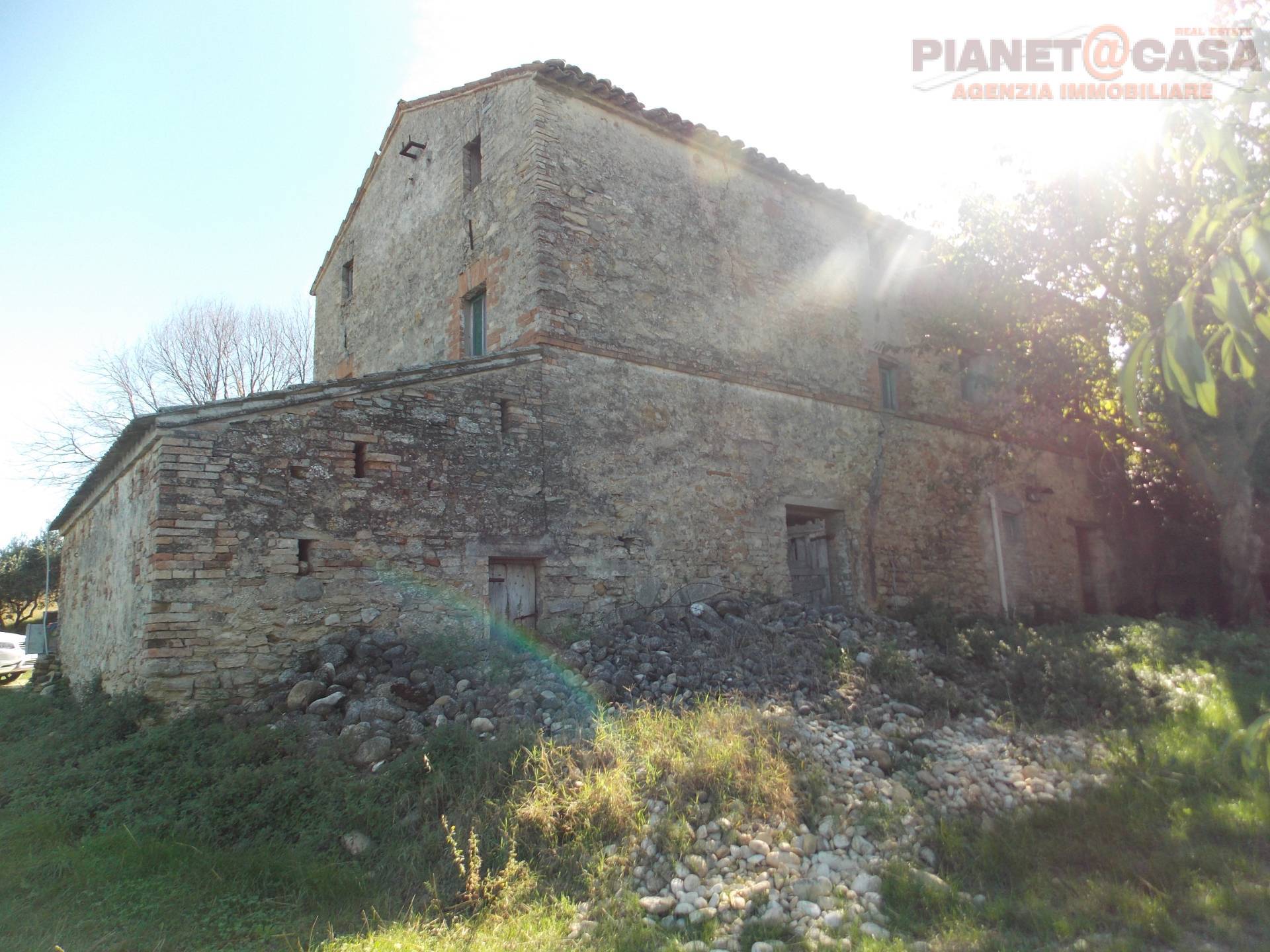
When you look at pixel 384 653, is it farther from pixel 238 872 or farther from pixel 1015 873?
pixel 1015 873

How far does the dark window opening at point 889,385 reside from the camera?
13.4 meters

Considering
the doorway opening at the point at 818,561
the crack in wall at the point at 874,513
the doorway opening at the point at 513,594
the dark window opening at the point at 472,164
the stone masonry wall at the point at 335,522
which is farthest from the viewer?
the crack in wall at the point at 874,513

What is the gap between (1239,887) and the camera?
14.5 ft

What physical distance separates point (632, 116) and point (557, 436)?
447cm

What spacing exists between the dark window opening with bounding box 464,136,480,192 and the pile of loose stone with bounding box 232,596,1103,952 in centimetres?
633

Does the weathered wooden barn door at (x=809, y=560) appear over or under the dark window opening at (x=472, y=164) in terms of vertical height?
under

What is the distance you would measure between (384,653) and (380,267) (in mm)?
7941

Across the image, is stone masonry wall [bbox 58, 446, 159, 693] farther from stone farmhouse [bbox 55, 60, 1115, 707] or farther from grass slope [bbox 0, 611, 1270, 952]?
grass slope [bbox 0, 611, 1270, 952]

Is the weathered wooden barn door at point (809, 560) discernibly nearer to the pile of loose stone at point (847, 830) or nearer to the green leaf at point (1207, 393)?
the pile of loose stone at point (847, 830)

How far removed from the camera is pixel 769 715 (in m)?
6.58

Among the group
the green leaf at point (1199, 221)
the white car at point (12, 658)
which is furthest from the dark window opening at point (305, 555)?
the white car at point (12, 658)

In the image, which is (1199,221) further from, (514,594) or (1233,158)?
(514,594)

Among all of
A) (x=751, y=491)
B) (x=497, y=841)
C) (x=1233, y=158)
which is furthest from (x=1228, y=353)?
(x=751, y=491)

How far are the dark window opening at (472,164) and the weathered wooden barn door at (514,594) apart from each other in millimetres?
5464
